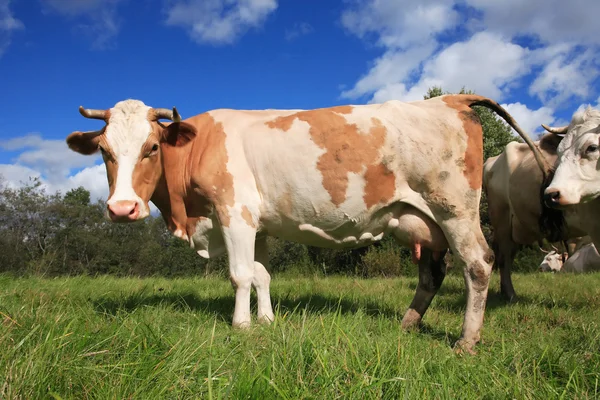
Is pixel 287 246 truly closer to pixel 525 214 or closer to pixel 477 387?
pixel 525 214

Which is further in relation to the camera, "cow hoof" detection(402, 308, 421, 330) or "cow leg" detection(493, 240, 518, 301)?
"cow leg" detection(493, 240, 518, 301)

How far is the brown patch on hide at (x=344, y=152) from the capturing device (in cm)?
437

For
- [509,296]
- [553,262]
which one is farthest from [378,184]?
[553,262]

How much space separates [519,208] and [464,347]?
13.5ft

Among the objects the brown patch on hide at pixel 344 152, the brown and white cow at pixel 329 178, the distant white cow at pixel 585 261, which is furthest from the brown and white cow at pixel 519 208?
the distant white cow at pixel 585 261

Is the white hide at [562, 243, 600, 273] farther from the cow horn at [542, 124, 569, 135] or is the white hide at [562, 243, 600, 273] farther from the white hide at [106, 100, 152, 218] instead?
the white hide at [106, 100, 152, 218]

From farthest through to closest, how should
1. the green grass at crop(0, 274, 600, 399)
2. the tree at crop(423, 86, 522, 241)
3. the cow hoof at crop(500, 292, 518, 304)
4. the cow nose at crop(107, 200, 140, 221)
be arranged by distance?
the tree at crop(423, 86, 522, 241), the cow hoof at crop(500, 292, 518, 304), the cow nose at crop(107, 200, 140, 221), the green grass at crop(0, 274, 600, 399)

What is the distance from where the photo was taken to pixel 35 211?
130ft

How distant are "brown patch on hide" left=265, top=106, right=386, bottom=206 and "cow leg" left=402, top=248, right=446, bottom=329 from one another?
1.13m

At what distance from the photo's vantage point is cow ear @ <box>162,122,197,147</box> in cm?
484

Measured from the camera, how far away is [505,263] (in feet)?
24.6

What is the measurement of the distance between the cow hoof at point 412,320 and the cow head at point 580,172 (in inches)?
75.9

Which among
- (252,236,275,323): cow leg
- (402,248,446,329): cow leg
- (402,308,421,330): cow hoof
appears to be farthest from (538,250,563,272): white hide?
(252,236,275,323): cow leg

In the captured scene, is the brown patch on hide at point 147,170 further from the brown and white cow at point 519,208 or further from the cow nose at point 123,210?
the brown and white cow at point 519,208
